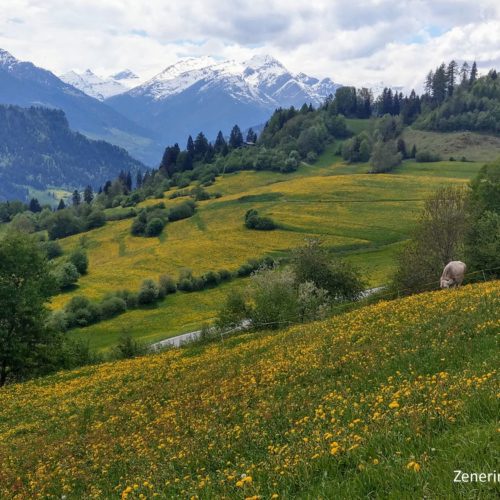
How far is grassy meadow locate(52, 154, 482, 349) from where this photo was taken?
284ft

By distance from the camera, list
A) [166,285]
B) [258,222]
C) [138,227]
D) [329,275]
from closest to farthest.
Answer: [329,275] < [166,285] < [258,222] < [138,227]

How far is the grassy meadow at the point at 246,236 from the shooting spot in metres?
86.4

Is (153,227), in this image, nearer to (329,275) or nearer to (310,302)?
(329,275)

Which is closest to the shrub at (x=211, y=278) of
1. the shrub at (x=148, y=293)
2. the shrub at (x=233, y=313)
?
the shrub at (x=148, y=293)

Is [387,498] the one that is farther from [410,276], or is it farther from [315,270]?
[315,270]

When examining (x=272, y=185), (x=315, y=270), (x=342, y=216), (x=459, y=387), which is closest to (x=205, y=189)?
(x=272, y=185)

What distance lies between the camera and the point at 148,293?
9181 centimetres

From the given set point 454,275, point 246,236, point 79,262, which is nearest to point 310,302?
point 454,275

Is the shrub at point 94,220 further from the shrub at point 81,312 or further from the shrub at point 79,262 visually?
the shrub at point 81,312

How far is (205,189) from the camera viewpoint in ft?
648

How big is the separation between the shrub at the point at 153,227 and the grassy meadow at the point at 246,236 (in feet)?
8.44

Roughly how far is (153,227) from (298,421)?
142492 mm

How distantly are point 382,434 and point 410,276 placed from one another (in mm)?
47260

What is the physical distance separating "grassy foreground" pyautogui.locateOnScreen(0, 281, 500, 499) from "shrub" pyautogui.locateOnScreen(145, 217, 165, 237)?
125522 mm
